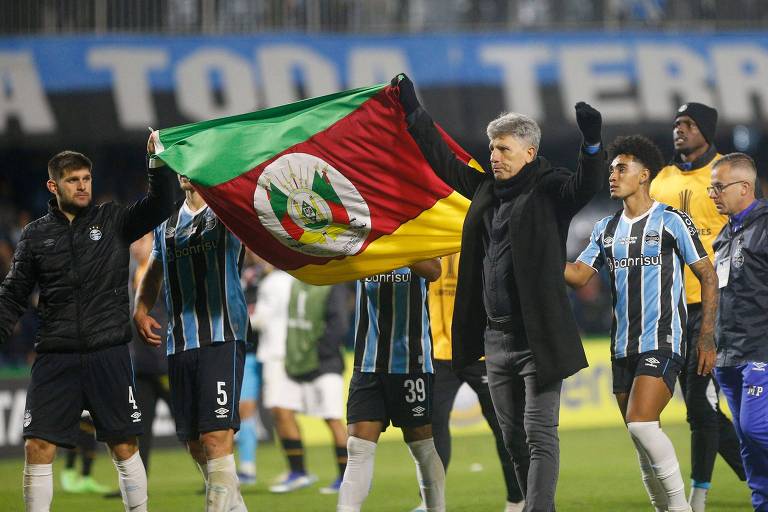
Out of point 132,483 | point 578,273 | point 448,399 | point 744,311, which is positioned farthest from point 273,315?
point 744,311

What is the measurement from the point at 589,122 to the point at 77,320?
3.21m

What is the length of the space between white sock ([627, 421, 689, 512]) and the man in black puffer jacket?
2.99m

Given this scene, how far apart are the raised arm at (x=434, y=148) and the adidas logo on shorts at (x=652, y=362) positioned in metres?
1.45

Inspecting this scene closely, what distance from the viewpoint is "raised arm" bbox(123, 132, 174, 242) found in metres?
7.02

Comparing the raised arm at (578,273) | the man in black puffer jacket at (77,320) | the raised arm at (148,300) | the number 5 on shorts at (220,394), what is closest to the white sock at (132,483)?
the man in black puffer jacket at (77,320)

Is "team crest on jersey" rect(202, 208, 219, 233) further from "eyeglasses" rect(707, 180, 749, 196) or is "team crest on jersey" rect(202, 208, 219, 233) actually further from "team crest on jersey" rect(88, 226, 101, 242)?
"eyeglasses" rect(707, 180, 749, 196)

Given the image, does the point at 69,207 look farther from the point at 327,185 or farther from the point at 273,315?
the point at 273,315

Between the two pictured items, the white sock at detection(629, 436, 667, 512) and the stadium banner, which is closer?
the white sock at detection(629, 436, 667, 512)

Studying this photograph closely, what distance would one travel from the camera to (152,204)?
7117mm

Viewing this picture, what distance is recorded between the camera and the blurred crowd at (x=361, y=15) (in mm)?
19797

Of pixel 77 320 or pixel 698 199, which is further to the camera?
pixel 698 199

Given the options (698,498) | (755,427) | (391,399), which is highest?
(391,399)

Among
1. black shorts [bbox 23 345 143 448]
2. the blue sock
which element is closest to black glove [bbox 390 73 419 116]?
black shorts [bbox 23 345 143 448]

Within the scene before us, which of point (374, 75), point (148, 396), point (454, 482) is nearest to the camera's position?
point (148, 396)
